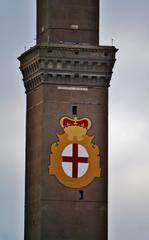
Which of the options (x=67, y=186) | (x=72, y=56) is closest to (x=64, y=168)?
(x=67, y=186)

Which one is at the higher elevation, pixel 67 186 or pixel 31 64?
pixel 31 64

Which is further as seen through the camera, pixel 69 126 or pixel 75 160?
pixel 69 126

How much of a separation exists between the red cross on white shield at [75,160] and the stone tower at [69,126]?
7 centimetres

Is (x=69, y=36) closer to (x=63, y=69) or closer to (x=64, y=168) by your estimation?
(x=63, y=69)

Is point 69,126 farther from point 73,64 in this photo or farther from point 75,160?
point 73,64

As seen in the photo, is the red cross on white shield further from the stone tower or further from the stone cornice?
the stone cornice

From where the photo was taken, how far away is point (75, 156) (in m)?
107

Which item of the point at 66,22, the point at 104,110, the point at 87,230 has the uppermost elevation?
the point at 66,22

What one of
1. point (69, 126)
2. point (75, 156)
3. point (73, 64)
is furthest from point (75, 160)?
point (73, 64)

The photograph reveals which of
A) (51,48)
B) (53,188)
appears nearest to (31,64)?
(51,48)

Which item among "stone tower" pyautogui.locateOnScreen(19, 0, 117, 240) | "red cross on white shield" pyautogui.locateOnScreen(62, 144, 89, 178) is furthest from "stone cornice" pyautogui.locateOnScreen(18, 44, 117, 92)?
"red cross on white shield" pyautogui.locateOnScreen(62, 144, 89, 178)

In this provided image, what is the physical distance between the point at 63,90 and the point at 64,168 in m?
5.94

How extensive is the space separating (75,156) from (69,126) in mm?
2331

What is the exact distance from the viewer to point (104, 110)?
356ft
